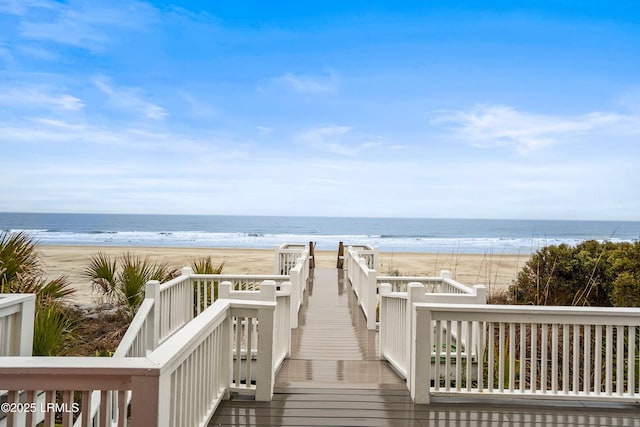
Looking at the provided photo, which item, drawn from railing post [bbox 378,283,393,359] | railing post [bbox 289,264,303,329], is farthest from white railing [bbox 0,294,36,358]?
railing post [bbox 289,264,303,329]

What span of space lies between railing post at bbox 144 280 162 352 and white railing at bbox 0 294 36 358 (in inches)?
92.4

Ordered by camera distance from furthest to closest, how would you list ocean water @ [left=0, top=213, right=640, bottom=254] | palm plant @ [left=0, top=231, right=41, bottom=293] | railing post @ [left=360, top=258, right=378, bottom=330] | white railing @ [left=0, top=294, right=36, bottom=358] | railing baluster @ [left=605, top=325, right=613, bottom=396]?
ocean water @ [left=0, top=213, right=640, bottom=254]
railing post @ [left=360, top=258, right=378, bottom=330]
palm plant @ [left=0, top=231, right=41, bottom=293]
railing baluster @ [left=605, top=325, right=613, bottom=396]
white railing @ [left=0, top=294, right=36, bottom=358]

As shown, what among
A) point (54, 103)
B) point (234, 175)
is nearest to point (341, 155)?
point (234, 175)

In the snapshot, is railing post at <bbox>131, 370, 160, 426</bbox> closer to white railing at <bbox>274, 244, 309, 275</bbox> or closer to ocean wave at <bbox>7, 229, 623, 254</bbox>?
white railing at <bbox>274, 244, 309, 275</bbox>

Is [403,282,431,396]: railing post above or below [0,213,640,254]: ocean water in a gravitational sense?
above

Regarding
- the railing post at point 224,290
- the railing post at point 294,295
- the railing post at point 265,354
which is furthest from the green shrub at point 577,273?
the railing post at point 265,354

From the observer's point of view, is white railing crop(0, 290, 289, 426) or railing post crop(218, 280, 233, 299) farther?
railing post crop(218, 280, 233, 299)

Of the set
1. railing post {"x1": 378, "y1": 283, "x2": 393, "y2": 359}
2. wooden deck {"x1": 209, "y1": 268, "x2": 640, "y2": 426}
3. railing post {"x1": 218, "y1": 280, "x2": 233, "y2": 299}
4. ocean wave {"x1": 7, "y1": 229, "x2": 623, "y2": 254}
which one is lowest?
ocean wave {"x1": 7, "y1": 229, "x2": 623, "y2": 254}

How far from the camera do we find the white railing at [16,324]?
136 inches

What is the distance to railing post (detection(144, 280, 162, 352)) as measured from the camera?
19.7ft

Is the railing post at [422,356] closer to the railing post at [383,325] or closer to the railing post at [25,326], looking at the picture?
the railing post at [383,325]

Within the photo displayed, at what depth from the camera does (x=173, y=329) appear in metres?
7.04

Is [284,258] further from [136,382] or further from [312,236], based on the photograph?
[312,236]

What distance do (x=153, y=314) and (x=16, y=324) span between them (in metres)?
2.57
